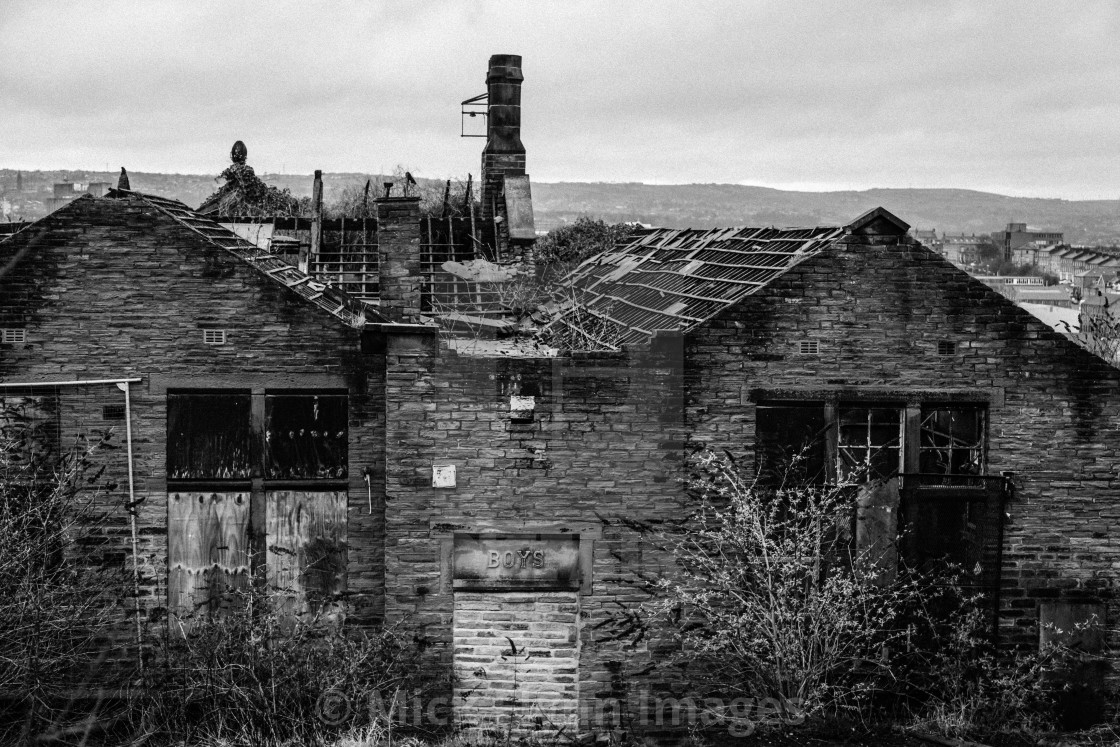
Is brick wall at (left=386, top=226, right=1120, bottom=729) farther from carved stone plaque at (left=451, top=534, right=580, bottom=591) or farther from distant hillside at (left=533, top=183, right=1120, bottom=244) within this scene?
distant hillside at (left=533, top=183, right=1120, bottom=244)

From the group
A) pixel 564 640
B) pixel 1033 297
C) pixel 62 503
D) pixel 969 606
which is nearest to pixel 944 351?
pixel 969 606

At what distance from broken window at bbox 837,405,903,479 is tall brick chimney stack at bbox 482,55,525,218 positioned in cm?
1075

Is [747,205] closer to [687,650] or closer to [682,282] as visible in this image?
[682,282]

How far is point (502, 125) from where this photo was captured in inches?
854

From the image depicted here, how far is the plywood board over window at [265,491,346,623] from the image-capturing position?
12531 mm

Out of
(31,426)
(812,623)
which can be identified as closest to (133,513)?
(31,426)

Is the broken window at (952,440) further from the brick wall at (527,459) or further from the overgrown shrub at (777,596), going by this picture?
the brick wall at (527,459)

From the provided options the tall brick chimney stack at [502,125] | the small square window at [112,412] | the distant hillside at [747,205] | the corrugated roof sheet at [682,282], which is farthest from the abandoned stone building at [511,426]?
the distant hillside at [747,205]

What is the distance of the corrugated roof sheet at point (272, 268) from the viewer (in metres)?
12.4

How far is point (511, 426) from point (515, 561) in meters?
1.39

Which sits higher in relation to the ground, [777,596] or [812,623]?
[777,596]

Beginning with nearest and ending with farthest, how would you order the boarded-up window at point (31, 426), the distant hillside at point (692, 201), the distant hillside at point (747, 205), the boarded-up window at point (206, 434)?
the boarded-up window at point (31, 426), the boarded-up window at point (206, 434), the distant hillside at point (692, 201), the distant hillside at point (747, 205)

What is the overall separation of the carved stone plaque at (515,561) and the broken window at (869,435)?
295cm

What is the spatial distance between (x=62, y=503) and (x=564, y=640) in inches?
210
